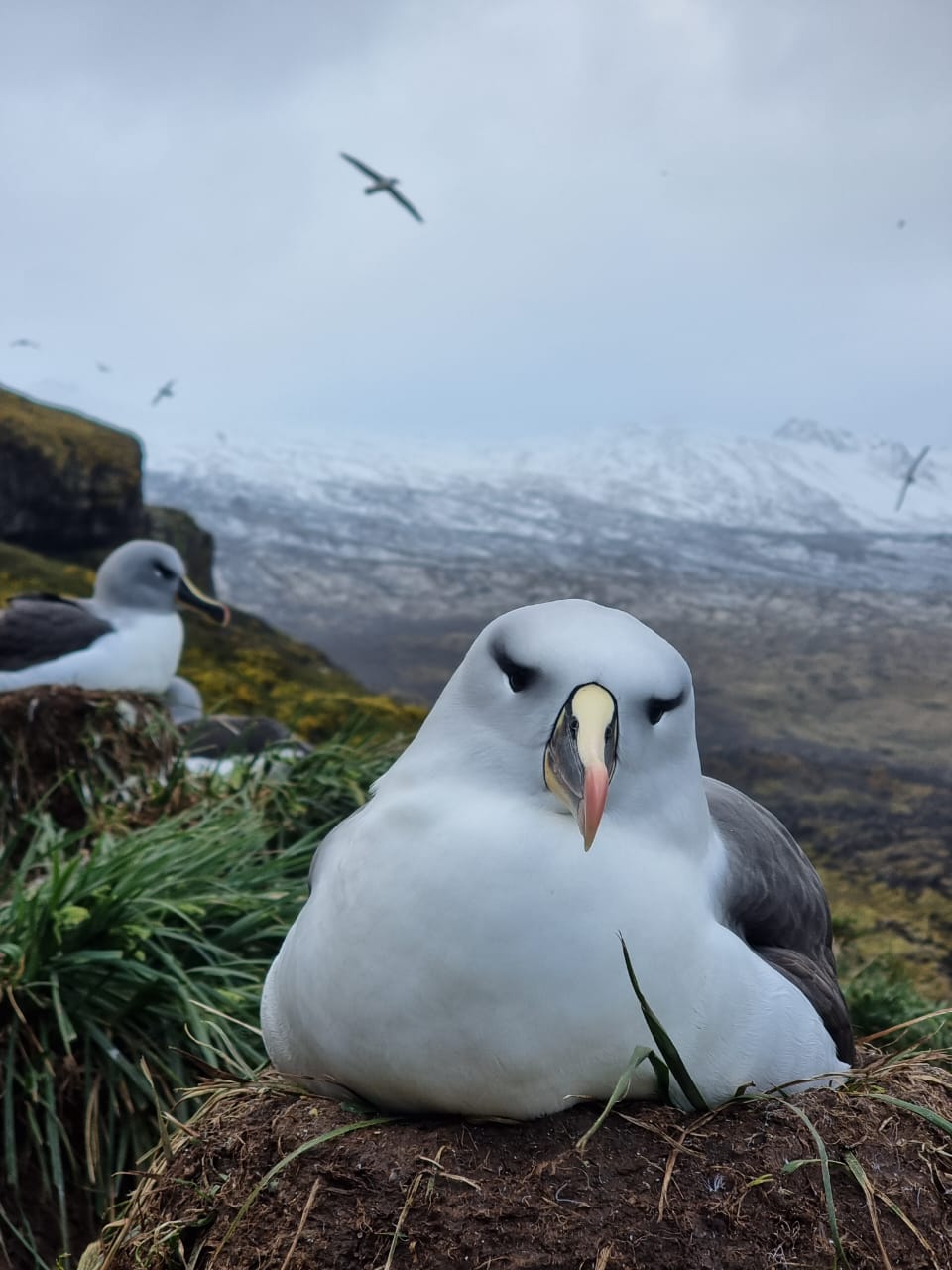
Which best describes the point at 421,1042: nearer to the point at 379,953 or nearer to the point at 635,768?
the point at 379,953

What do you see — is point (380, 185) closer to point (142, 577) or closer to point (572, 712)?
point (142, 577)

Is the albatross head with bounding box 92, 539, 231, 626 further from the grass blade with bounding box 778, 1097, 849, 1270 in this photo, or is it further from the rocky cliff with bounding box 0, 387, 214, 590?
the rocky cliff with bounding box 0, 387, 214, 590

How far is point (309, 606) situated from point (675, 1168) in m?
7.77

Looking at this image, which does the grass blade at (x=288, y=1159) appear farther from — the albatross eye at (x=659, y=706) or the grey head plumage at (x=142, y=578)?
the grey head plumage at (x=142, y=578)

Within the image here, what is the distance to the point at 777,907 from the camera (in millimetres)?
1768

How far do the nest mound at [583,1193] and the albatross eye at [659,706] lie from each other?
0.59 m

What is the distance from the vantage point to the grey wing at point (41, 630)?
18.1 ft

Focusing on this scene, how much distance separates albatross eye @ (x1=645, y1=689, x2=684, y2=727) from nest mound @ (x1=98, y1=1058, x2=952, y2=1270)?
59cm

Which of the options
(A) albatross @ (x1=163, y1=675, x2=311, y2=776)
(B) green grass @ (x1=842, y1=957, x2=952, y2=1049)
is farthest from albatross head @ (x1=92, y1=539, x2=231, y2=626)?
(B) green grass @ (x1=842, y1=957, x2=952, y2=1049)

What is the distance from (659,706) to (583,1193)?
0.69 m

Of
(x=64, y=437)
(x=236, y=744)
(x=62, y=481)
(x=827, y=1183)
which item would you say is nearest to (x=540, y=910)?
(x=827, y=1183)

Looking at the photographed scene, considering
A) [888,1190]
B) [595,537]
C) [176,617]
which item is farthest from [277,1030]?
[595,537]

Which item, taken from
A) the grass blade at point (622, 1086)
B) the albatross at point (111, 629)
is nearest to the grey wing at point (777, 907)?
the grass blade at point (622, 1086)

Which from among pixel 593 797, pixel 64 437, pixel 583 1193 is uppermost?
pixel 593 797
